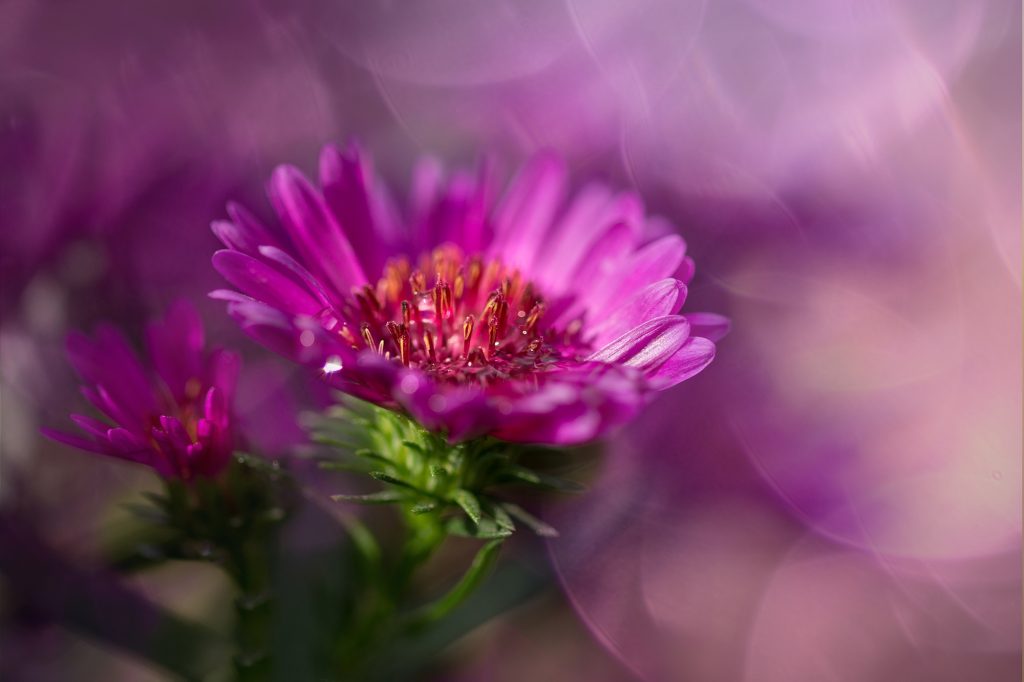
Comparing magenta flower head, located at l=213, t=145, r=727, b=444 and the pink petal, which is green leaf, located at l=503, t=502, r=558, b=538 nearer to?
magenta flower head, located at l=213, t=145, r=727, b=444

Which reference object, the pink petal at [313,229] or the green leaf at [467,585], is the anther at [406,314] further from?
the green leaf at [467,585]

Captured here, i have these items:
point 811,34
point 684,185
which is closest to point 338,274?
point 684,185

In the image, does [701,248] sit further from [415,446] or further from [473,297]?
[415,446]

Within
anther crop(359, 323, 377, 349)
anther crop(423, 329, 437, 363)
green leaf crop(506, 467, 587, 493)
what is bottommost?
green leaf crop(506, 467, 587, 493)

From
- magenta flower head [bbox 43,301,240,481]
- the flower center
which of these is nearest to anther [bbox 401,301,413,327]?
the flower center

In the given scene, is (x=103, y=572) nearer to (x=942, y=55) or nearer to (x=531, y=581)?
(x=531, y=581)
